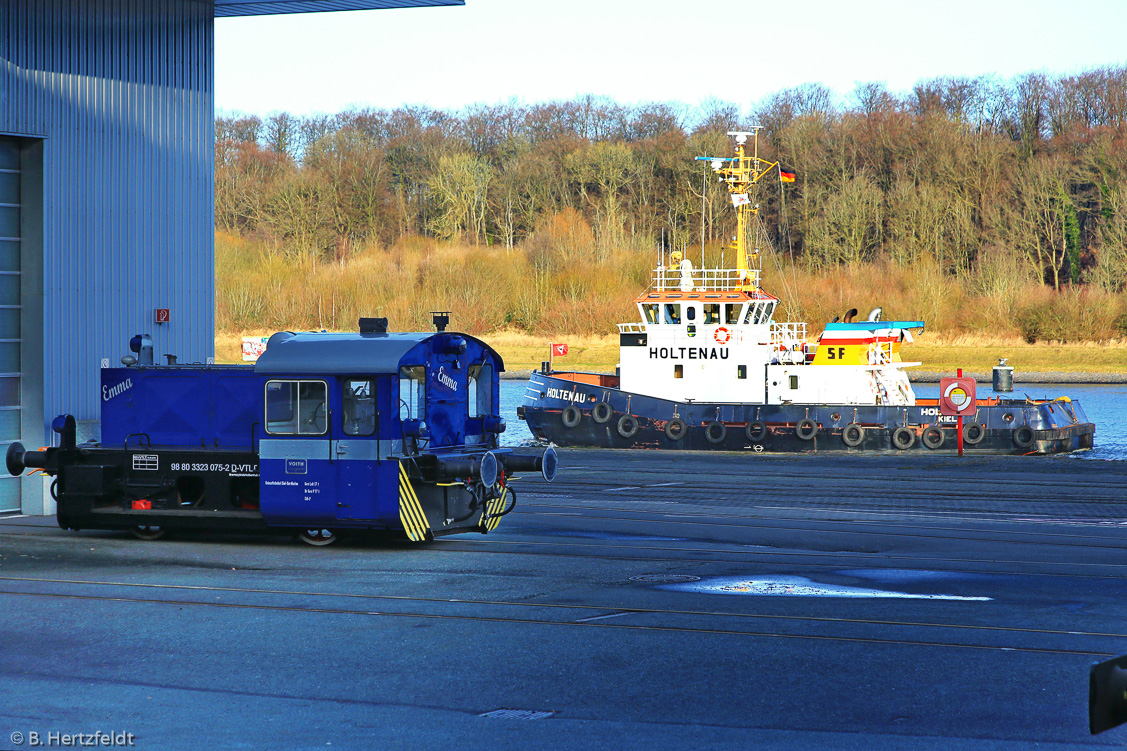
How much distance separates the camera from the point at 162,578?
1217cm

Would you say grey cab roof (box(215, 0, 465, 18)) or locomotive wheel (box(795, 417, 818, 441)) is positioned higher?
grey cab roof (box(215, 0, 465, 18))

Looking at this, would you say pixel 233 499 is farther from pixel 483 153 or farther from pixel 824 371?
pixel 483 153

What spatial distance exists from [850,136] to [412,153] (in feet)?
114

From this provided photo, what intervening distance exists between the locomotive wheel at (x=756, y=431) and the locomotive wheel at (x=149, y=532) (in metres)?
19.9

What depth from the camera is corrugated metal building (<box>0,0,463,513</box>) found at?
1725 cm

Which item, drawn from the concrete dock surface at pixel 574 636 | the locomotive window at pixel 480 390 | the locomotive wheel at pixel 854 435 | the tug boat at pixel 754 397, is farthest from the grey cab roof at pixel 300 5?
the locomotive wheel at pixel 854 435

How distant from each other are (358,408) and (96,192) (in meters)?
7.10

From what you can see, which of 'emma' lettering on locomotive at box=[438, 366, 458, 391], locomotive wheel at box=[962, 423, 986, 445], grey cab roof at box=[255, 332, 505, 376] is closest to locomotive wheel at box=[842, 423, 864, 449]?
locomotive wheel at box=[962, 423, 986, 445]

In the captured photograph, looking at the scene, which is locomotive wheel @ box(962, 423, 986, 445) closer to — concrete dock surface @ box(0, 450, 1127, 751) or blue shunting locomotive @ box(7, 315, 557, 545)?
concrete dock surface @ box(0, 450, 1127, 751)

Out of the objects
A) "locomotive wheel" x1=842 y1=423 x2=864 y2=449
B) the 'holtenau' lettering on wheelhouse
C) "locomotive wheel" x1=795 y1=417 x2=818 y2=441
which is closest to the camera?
"locomotive wheel" x1=842 y1=423 x2=864 y2=449

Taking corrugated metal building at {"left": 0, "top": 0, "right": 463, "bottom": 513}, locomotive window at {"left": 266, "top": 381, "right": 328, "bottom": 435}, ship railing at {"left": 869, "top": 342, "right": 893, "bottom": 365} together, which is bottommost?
locomotive window at {"left": 266, "top": 381, "right": 328, "bottom": 435}

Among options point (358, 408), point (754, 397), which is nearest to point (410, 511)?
point (358, 408)

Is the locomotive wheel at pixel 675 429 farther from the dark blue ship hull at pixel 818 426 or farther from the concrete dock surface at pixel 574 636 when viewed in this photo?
the concrete dock surface at pixel 574 636

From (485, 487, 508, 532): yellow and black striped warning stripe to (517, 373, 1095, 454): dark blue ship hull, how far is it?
1799 centimetres
